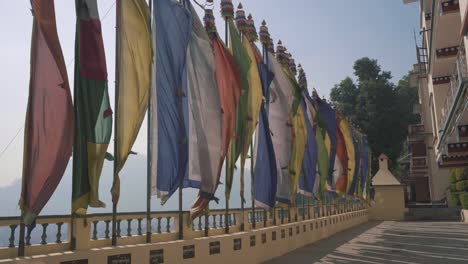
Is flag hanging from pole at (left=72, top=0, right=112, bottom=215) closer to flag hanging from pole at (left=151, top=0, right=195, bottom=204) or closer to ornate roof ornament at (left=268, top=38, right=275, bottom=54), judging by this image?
flag hanging from pole at (left=151, top=0, right=195, bottom=204)

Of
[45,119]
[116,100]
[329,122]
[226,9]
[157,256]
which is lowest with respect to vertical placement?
[157,256]

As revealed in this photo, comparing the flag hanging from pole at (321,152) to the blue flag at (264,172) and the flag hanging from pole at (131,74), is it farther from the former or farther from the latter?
the flag hanging from pole at (131,74)

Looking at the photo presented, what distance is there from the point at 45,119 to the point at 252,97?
266 inches

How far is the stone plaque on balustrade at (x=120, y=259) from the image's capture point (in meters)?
6.71

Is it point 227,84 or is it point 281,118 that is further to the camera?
point 281,118

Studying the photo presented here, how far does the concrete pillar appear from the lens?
32.3 metres

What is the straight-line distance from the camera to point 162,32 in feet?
28.2

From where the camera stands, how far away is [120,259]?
6.92m

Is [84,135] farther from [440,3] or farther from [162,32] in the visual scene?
[440,3]

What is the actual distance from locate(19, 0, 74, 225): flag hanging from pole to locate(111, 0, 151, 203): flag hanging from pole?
3.71 feet

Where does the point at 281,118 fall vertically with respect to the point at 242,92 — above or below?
below

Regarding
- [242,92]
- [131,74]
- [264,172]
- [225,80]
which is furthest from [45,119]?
[264,172]

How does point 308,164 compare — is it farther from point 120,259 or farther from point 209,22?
point 120,259

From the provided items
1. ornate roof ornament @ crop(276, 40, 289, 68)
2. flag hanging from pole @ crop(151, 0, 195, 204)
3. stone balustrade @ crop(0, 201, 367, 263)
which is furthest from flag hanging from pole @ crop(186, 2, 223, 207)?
ornate roof ornament @ crop(276, 40, 289, 68)
